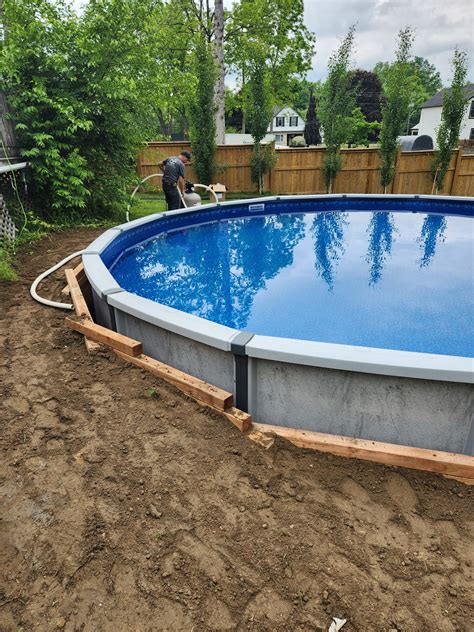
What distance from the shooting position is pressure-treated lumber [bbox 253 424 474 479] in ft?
7.63

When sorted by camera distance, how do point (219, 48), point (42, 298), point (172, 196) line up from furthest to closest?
point (219, 48) < point (172, 196) < point (42, 298)

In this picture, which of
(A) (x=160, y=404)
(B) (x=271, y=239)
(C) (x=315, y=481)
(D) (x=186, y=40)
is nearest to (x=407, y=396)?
(C) (x=315, y=481)

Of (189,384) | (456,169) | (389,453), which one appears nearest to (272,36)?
(456,169)

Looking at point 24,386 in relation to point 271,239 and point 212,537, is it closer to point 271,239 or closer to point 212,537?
point 212,537

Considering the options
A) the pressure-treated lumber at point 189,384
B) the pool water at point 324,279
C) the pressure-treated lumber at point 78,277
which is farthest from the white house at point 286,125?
the pressure-treated lumber at point 189,384

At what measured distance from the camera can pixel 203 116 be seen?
42.2 ft

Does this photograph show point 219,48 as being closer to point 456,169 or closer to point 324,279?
point 456,169

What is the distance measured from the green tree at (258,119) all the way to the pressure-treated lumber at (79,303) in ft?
33.9

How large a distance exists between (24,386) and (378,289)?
182 inches

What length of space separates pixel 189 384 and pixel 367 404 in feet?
3.91

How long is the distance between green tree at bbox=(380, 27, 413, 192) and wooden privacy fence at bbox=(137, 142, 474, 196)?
1.83 feet

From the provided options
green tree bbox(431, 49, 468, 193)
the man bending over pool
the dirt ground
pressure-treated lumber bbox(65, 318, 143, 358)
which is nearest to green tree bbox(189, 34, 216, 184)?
the man bending over pool

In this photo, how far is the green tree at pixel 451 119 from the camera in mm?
12586

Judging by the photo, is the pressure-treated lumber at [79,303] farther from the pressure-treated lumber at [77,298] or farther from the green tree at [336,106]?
the green tree at [336,106]
